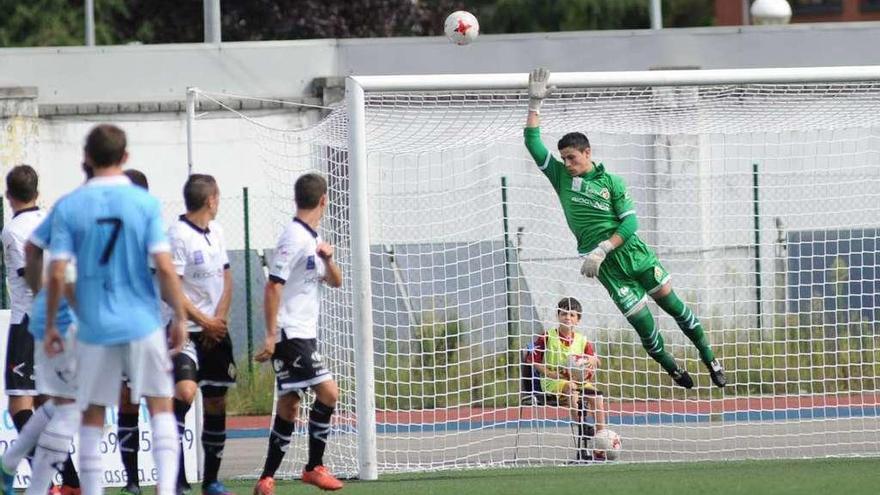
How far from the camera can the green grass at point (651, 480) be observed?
923cm

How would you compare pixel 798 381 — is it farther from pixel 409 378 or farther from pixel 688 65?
pixel 688 65

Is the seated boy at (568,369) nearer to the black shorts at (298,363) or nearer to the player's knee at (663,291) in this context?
the player's knee at (663,291)

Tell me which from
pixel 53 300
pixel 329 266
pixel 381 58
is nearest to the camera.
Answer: pixel 53 300

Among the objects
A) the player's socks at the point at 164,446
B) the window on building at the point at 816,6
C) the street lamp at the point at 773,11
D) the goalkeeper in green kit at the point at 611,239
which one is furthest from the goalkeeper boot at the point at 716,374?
the window on building at the point at 816,6

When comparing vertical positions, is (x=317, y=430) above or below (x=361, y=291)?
below

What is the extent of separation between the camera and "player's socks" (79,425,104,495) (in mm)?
7711

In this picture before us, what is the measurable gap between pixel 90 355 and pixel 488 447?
5.83 meters

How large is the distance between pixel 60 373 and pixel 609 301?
862 centimetres

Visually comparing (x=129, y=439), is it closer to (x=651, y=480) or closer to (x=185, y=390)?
(x=185, y=390)

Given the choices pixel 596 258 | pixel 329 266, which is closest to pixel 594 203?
pixel 596 258

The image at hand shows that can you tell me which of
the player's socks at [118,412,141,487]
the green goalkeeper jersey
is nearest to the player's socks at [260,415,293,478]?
the player's socks at [118,412,141,487]

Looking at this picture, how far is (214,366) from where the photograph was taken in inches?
366

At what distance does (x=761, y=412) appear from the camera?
13602mm

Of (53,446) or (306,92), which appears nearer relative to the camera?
(53,446)
